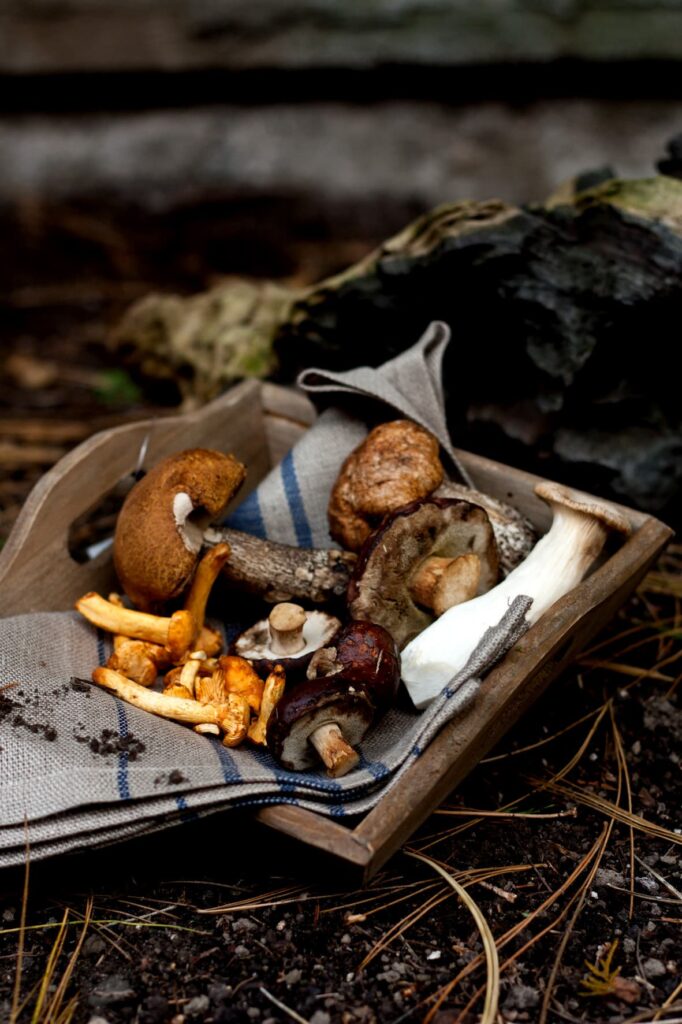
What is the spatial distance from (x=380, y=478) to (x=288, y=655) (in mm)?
583

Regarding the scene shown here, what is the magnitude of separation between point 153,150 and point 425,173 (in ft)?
5.38

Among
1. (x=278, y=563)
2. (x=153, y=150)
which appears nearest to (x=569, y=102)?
(x=153, y=150)

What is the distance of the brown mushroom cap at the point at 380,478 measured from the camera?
2.78 meters

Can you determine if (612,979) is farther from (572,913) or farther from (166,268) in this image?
(166,268)

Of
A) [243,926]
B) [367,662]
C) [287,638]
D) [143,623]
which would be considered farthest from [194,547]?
[243,926]

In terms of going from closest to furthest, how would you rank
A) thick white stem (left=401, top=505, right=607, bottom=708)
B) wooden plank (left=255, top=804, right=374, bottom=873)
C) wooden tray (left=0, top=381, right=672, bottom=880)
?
1. wooden plank (left=255, top=804, right=374, bottom=873)
2. wooden tray (left=0, top=381, right=672, bottom=880)
3. thick white stem (left=401, top=505, right=607, bottom=708)

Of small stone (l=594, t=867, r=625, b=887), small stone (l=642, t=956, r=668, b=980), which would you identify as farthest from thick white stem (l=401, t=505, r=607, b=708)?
small stone (l=642, t=956, r=668, b=980)

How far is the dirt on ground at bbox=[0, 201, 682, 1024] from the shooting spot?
2084 mm

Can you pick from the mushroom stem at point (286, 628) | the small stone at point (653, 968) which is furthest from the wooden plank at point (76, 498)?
the small stone at point (653, 968)

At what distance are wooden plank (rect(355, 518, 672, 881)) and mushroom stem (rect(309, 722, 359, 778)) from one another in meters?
0.17

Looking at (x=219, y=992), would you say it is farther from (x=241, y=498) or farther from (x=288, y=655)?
(x=241, y=498)

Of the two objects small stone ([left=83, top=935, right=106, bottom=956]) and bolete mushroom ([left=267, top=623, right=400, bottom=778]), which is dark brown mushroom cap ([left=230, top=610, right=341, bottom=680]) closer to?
bolete mushroom ([left=267, top=623, right=400, bottom=778])

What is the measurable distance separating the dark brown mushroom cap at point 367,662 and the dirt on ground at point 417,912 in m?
0.40

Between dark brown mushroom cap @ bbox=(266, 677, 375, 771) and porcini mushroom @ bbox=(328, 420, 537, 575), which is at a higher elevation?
porcini mushroom @ bbox=(328, 420, 537, 575)
